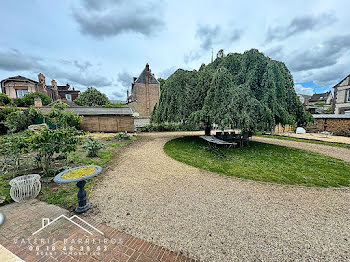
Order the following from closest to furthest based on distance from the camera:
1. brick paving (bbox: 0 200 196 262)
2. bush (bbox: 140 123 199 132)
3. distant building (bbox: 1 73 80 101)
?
1. brick paving (bbox: 0 200 196 262)
2. bush (bbox: 140 123 199 132)
3. distant building (bbox: 1 73 80 101)

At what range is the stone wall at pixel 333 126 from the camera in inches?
578

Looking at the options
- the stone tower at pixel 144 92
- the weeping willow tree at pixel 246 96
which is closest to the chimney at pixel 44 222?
the weeping willow tree at pixel 246 96

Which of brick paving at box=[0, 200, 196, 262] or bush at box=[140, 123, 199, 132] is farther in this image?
bush at box=[140, 123, 199, 132]

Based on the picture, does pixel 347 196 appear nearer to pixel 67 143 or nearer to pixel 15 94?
pixel 67 143

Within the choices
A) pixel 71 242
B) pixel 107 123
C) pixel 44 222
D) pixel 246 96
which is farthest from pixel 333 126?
pixel 107 123

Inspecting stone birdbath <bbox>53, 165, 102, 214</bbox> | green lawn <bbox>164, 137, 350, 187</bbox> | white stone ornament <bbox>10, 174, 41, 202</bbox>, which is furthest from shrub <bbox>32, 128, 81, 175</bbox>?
green lawn <bbox>164, 137, 350, 187</bbox>

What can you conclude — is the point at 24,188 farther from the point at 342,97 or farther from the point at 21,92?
the point at 21,92

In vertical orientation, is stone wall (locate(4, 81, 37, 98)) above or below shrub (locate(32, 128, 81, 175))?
above

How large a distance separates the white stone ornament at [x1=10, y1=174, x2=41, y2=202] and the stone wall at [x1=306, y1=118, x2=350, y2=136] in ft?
76.2

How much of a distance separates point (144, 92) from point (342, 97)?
Answer: 31342mm

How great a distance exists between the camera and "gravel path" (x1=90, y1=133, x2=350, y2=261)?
234 cm

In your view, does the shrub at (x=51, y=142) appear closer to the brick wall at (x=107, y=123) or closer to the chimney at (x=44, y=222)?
the chimney at (x=44, y=222)

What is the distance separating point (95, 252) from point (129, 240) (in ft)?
1.63

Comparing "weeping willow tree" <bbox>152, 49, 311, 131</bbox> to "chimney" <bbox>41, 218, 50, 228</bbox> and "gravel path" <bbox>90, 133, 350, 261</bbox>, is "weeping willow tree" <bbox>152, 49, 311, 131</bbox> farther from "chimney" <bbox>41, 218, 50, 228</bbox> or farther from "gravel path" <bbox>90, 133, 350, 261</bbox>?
"chimney" <bbox>41, 218, 50, 228</bbox>
